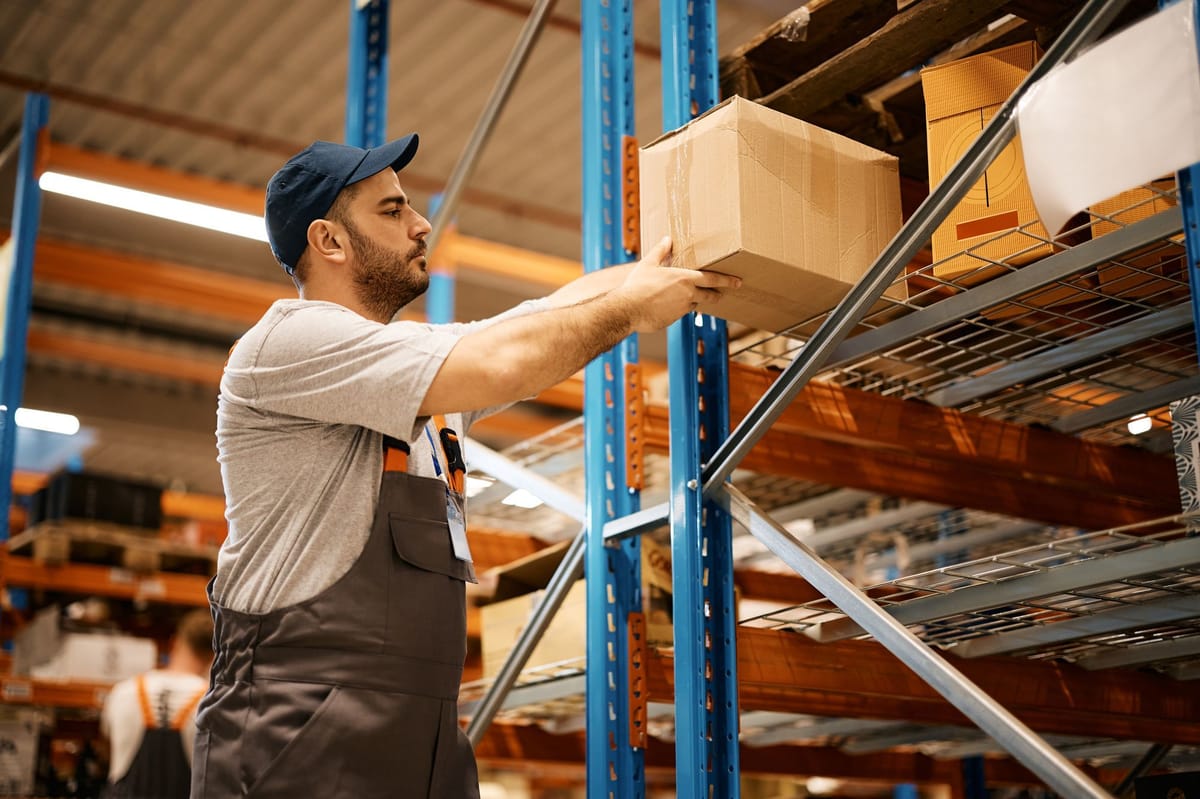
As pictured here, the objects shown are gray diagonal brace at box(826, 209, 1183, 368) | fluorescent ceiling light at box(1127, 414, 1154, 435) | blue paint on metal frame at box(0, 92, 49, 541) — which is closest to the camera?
gray diagonal brace at box(826, 209, 1183, 368)

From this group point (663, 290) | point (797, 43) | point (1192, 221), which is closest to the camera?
point (1192, 221)

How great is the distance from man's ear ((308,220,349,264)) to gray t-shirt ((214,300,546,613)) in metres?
0.24

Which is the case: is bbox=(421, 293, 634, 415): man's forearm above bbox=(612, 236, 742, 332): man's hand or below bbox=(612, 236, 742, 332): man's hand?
below

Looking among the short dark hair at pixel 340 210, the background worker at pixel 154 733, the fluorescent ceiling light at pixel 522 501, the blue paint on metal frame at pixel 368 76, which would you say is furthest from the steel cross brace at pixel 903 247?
the background worker at pixel 154 733

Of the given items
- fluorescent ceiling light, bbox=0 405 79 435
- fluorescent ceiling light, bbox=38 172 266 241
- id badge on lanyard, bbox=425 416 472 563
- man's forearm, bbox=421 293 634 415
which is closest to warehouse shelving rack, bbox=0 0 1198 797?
man's forearm, bbox=421 293 634 415

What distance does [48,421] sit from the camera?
15531 mm

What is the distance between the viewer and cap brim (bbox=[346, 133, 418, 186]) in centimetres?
313

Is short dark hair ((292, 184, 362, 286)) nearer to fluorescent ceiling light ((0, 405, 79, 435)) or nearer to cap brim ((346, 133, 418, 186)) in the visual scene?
cap brim ((346, 133, 418, 186))

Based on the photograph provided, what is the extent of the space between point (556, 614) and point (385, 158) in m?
1.93

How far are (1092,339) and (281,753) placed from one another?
2.52 meters

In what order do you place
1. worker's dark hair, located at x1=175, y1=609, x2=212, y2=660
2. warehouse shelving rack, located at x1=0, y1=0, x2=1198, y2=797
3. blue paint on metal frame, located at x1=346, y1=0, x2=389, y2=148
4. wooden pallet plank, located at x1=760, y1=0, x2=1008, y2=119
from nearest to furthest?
warehouse shelving rack, located at x1=0, y1=0, x2=1198, y2=797
wooden pallet plank, located at x1=760, y1=0, x2=1008, y2=119
blue paint on metal frame, located at x1=346, y1=0, x2=389, y2=148
worker's dark hair, located at x1=175, y1=609, x2=212, y2=660

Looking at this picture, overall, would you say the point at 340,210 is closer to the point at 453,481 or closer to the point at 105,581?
the point at 453,481

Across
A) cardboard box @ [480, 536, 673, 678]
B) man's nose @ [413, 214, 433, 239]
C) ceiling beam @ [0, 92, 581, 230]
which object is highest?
ceiling beam @ [0, 92, 581, 230]

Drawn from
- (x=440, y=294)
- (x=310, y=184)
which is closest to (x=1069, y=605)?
(x=310, y=184)
